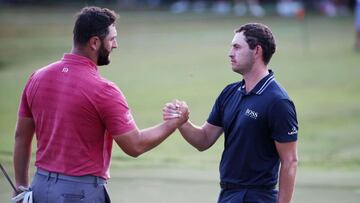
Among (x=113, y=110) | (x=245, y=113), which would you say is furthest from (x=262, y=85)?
(x=113, y=110)

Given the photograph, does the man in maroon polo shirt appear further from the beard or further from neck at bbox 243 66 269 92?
neck at bbox 243 66 269 92

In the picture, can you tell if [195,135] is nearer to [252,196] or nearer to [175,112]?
[175,112]

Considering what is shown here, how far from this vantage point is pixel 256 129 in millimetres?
5238

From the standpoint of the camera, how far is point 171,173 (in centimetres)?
1005

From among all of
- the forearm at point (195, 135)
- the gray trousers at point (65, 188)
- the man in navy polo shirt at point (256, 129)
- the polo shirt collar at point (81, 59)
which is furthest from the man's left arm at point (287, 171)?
the polo shirt collar at point (81, 59)

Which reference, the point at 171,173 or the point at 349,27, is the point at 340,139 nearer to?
the point at 171,173

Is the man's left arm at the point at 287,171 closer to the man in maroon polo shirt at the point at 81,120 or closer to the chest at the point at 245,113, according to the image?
the chest at the point at 245,113

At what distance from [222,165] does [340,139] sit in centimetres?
784

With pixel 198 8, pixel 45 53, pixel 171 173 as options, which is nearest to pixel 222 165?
pixel 171 173

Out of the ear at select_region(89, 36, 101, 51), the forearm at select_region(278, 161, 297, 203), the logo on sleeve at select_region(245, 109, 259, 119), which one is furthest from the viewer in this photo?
the logo on sleeve at select_region(245, 109, 259, 119)

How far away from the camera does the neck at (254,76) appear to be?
539 cm

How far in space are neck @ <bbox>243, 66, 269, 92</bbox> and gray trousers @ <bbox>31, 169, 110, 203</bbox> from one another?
1181 mm

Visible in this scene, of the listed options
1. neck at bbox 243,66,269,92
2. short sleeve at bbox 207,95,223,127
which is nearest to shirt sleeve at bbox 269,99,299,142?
neck at bbox 243,66,269,92

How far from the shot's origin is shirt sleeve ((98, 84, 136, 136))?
4.87 meters
